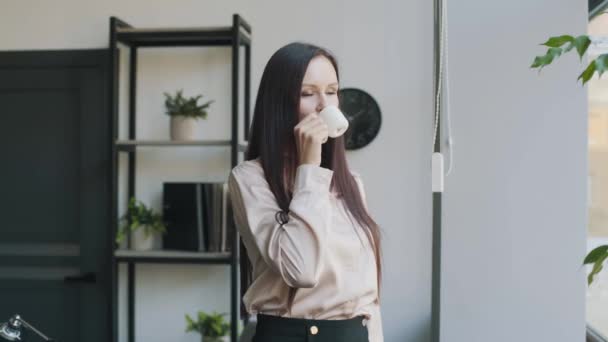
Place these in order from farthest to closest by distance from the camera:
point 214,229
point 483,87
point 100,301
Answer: point 100,301
point 214,229
point 483,87

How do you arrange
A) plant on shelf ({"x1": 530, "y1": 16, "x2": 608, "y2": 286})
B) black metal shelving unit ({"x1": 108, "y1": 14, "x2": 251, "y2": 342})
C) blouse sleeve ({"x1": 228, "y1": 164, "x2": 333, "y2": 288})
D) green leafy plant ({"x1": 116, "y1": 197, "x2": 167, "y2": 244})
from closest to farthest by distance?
plant on shelf ({"x1": 530, "y1": 16, "x2": 608, "y2": 286}), blouse sleeve ({"x1": 228, "y1": 164, "x2": 333, "y2": 288}), black metal shelving unit ({"x1": 108, "y1": 14, "x2": 251, "y2": 342}), green leafy plant ({"x1": 116, "y1": 197, "x2": 167, "y2": 244})

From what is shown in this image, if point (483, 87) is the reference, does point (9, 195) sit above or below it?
below

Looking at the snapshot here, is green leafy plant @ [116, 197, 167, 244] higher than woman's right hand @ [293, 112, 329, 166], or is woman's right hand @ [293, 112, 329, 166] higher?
woman's right hand @ [293, 112, 329, 166]

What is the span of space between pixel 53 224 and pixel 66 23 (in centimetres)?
107

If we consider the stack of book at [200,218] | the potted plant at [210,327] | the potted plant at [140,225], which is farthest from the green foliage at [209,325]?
the potted plant at [140,225]

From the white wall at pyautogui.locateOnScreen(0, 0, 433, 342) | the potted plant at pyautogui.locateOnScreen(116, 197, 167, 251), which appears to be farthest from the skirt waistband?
the potted plant at pyautogui.locateOnScreen(116, 197, 167, 251)

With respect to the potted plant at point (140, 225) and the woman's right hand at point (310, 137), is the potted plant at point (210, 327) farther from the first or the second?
the woman's right hand at point (310, 137)

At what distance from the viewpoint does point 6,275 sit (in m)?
3.62

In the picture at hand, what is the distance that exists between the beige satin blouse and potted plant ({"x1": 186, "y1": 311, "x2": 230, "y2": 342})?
6.83 ft

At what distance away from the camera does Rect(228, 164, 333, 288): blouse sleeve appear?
114 cm

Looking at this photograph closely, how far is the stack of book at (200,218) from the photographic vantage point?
10.7 feet

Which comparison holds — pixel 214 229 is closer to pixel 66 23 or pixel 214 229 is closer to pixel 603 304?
pixel 66 23

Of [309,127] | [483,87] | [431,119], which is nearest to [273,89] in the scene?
[309,127]

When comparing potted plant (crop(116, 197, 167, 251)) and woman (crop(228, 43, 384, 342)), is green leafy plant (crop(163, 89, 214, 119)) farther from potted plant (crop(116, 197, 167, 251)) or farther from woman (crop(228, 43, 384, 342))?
woman (crop(228, 43, 384, 342))
